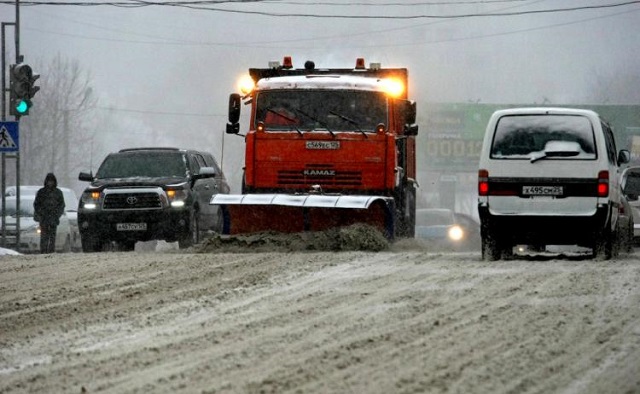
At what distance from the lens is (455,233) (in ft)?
101

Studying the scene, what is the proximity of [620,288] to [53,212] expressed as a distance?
16.1m

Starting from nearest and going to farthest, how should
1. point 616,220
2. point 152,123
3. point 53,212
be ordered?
point 616,220 < point 53,212 < point 152,123

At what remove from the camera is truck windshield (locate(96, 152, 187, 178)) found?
23.9m

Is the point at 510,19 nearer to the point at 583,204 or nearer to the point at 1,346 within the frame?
the point at 583,204

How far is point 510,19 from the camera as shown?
100312 millimetres

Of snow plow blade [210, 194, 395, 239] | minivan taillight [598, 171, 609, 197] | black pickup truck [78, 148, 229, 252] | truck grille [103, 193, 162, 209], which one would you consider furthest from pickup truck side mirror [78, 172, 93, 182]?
minivan taillight [598, 171, 609, 197]

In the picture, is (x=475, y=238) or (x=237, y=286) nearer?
(x=237, y=286)

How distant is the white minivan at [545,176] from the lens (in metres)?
16.5

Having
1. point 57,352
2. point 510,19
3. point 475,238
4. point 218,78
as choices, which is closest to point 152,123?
point 218,78

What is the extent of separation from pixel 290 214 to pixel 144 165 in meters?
5.90

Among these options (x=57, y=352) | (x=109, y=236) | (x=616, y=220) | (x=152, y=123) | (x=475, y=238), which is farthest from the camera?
(x=152, y=123)

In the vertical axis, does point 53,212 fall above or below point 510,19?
below

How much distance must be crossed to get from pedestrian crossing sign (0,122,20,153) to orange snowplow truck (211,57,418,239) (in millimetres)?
9449

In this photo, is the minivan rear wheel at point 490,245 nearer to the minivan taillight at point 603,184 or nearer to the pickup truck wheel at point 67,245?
the minivan taillight at point 603,184
